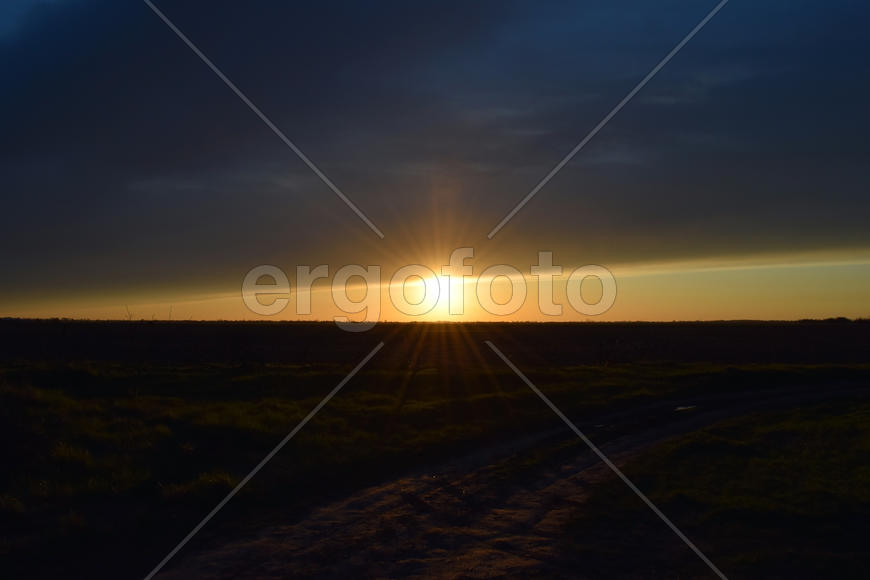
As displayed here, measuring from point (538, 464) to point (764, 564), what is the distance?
21.8ft

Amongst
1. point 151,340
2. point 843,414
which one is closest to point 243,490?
point 843,414

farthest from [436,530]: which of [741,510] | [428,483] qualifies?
[741,510]

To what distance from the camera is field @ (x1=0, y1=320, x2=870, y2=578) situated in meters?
9.23

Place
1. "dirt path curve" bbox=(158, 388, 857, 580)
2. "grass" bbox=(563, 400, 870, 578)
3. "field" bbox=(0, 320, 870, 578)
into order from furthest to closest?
1. "field" bbox=(0, 320, 870, 578)
2. "grass" bbox=(563, 400, 870, 578)
3. "dirt path curve" bbox=(158, 388, 857, 580)

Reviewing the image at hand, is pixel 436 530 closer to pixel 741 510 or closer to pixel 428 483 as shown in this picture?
pixel 428 483

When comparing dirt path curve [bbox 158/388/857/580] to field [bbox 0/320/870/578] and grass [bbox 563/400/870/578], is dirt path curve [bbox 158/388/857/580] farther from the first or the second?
grass [bbox 563/400/870/578]

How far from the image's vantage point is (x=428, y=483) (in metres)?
13.6

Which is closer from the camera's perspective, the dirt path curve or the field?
the dirt path curve

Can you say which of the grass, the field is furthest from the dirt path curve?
the grass

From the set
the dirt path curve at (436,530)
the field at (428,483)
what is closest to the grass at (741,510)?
the field at (428,483)

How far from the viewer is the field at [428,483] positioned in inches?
364

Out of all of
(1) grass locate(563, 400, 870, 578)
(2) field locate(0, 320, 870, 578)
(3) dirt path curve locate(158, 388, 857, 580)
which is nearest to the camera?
(3) dirt path curve locate(158, 388, 857, 580)

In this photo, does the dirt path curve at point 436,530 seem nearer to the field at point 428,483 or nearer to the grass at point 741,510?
the field at point 428,483

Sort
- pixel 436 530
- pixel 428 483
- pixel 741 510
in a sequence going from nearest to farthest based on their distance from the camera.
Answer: pixel 436 530 < pixel 741 510 < pixel 428 483
